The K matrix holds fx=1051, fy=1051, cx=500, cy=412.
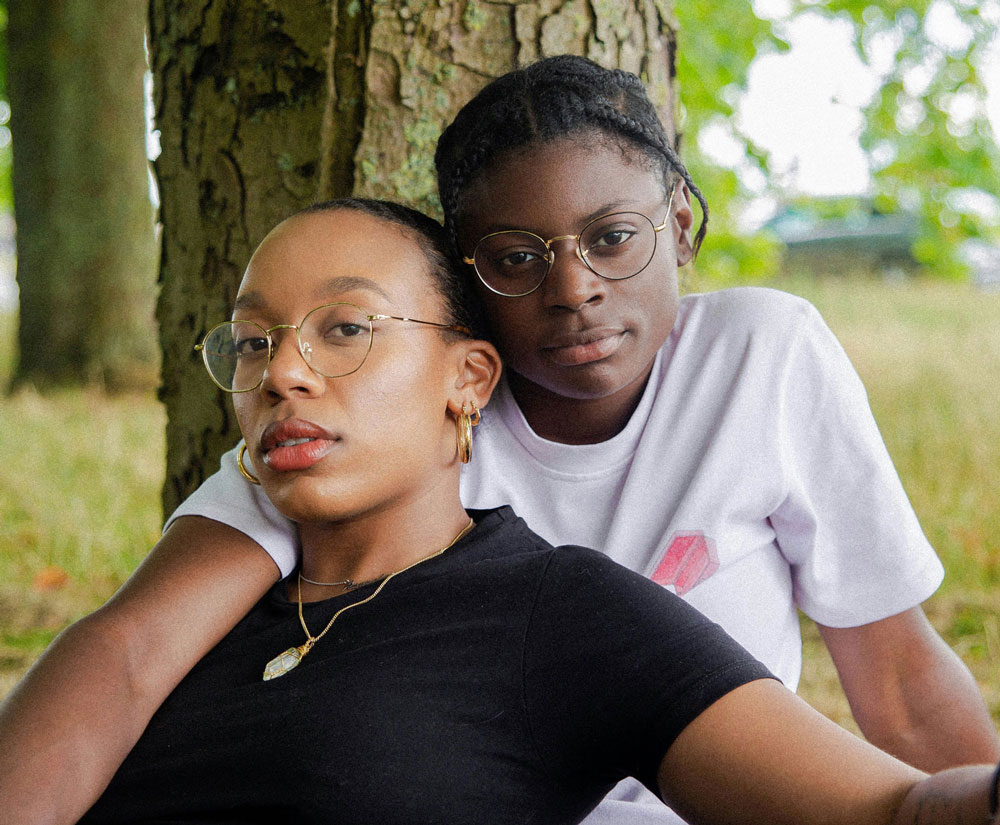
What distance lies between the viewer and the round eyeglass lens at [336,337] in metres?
1.77

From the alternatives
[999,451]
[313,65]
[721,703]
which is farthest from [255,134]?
[999,451]

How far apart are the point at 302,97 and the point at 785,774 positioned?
187 cm

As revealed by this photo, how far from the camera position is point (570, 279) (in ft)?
6.33

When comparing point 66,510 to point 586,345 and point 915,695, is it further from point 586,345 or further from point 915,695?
point 915,695

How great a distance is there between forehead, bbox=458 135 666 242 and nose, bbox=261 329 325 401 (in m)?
0.45

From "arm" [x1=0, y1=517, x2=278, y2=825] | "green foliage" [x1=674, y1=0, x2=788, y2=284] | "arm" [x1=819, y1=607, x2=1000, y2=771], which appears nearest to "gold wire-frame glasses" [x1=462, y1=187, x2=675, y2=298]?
"arm" [x1=0, y1=517, x2=278, y2=825]

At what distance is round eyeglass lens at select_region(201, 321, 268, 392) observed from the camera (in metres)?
Result: 1.84

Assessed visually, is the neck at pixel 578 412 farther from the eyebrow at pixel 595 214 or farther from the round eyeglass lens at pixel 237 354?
the round eyeglass lens at pixel 237 354

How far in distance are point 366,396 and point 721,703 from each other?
2.47ft

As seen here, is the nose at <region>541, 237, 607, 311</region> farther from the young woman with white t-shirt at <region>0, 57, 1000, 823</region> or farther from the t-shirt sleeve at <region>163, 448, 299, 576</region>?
the t-shirt sleeve at <region>163, 448, 299, 576</region>

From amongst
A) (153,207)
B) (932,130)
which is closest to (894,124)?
(932,130)

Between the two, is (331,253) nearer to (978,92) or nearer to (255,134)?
(255,134)

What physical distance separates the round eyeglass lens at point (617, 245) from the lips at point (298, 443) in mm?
596

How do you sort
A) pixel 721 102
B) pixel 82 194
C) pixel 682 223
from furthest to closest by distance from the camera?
pixel 82 194 → pixel 721 102 → pixel 682 223
